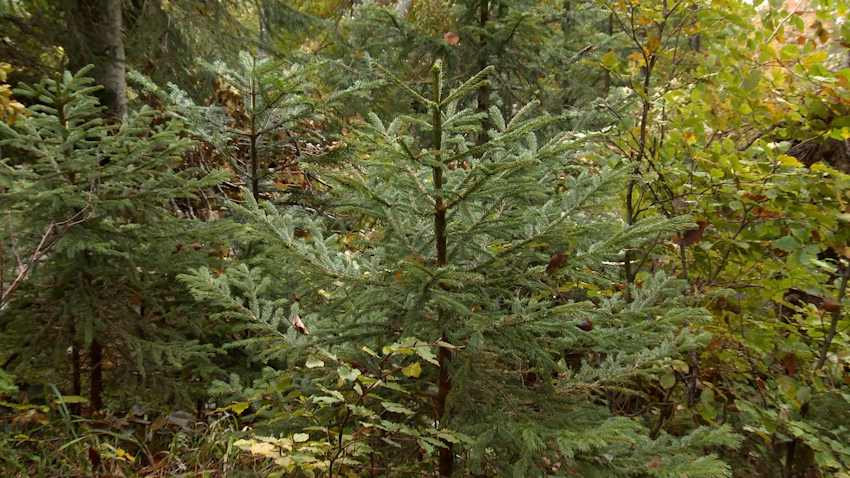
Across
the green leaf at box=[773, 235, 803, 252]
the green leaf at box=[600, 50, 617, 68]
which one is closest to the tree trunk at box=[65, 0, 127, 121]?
the green leaf at box=[600, 50, 617, 68]

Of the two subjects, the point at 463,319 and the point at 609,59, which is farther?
the point at 609,59

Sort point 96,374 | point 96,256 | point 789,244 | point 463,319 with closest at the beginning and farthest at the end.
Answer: point 463,319 < point 789,244 < point 96,256 < point 96,374

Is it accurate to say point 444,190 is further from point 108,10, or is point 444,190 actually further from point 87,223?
point 108,10

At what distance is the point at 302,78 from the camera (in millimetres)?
3439

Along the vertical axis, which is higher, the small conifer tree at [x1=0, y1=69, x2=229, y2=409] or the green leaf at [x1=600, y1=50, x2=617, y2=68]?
the green leaf at [x1=600, y1=50, x2=617, y2=68]

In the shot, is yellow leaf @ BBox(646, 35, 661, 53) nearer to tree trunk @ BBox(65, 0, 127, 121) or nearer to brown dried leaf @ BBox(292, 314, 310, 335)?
brown dried leaf @ BBox(292, 314, 310, 335)

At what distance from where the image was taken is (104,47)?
4742 millimetres

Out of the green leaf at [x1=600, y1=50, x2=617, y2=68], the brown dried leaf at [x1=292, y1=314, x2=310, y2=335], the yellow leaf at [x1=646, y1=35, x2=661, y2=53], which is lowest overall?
the brown dried leaf at [x1=292, y1=314, x2=310, y2=335]

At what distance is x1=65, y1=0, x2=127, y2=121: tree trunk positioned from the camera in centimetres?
462

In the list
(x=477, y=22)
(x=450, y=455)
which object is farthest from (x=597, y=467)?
(x=477, y=22)

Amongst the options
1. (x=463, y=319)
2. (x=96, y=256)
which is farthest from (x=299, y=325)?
(x=96, y=256)

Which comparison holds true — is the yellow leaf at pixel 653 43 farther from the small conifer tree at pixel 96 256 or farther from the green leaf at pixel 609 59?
the small conifer tree at pixel 96 256

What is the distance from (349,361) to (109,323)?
1.76m

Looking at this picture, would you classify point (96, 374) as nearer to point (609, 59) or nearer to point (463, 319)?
point (463, 319)
